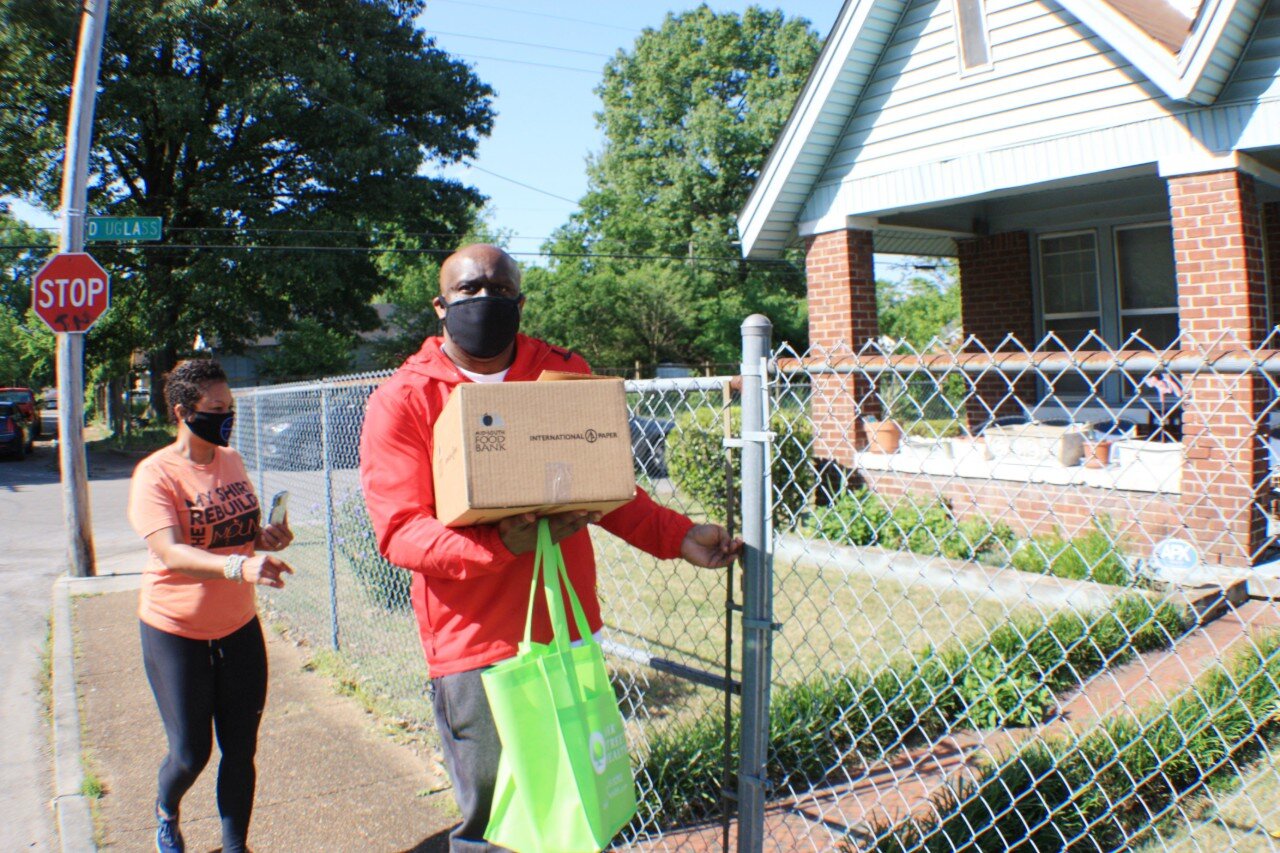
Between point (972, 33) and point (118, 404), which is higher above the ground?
point (972, 33)

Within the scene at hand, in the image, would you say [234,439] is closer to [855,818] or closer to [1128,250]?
A: [855,818]

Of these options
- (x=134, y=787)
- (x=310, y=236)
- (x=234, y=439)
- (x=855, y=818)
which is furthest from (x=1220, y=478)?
(x=310, y=236)

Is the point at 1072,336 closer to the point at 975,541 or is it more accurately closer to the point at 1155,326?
the point at 1155,326

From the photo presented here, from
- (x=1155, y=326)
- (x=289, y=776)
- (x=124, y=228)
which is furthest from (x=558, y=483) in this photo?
(x=1155, y=326)

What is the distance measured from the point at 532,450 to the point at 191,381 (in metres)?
1.97

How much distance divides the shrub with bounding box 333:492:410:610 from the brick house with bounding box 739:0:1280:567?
2634 mm

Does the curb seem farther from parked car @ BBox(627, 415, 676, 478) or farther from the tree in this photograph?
the tree

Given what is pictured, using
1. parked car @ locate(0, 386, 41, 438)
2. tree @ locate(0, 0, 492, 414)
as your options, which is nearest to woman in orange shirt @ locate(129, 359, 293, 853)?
tree @ locate(0, 0, 492, 414)

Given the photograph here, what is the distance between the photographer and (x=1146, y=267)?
998 cm

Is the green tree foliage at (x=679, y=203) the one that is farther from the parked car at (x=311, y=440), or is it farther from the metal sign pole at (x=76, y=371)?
the parked car at (x=311, y=440)

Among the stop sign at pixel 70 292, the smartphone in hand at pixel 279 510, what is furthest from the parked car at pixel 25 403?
the smartphone in hand at pixel 279 510

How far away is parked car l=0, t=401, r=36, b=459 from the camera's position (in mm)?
24391

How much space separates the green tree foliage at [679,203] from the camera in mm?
34844

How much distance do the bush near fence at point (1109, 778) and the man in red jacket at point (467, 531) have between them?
1337 millimetres
